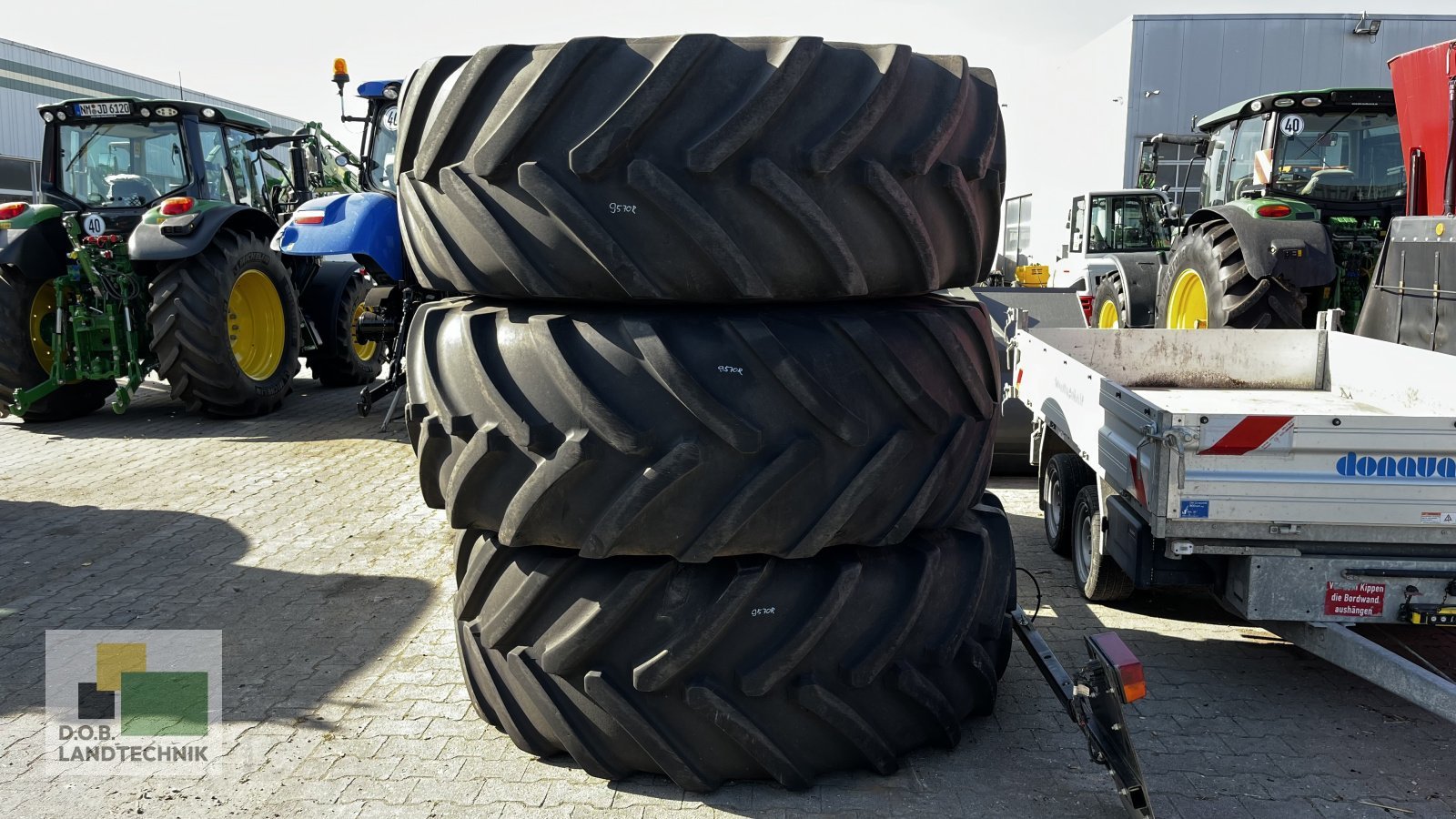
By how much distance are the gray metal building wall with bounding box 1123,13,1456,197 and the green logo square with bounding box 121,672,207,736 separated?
833 inches

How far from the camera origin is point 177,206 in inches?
347

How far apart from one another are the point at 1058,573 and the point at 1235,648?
41.5 inches

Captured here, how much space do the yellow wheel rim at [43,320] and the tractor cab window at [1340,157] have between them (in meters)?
10.5

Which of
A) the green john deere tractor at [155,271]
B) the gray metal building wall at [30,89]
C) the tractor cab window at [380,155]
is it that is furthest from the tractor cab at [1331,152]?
the gray metal building wall at [30,89]

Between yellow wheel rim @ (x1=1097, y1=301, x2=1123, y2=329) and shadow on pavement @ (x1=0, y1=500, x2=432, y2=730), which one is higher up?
yellow wheel rim @ (x1=1097, y1=301, x2=1123, y2=329)

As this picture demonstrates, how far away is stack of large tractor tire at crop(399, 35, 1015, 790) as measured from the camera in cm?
283

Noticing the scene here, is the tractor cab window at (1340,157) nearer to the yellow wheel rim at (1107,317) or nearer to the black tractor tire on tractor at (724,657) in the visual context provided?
the yellow wheel rim at (1107,317)

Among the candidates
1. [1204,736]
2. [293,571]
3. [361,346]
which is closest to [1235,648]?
[1204,736]

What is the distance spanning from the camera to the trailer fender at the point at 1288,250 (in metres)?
7.42

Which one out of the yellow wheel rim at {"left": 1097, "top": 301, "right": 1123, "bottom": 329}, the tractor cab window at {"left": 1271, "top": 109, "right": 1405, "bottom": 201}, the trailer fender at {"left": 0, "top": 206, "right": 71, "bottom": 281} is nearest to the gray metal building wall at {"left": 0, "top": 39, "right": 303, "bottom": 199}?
the trailer fender at {"left": 0, "top": 206, "right": 71, "bottom": 281}

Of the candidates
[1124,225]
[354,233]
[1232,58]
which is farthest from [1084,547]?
[1232,58]

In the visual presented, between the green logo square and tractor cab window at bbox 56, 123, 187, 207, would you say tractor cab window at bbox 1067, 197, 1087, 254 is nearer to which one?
tractor cab window at bbox 56, 123, 187, 207

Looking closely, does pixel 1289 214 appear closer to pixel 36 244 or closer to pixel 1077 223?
pixel 1077 223

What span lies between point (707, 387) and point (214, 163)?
8.87 metres
